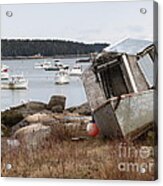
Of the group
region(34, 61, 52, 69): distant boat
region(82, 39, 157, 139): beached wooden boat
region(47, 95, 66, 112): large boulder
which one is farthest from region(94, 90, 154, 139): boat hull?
region(34, 61, 52, 69): distant boat

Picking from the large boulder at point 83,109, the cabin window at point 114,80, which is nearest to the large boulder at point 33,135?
the large boulder at point 83,109

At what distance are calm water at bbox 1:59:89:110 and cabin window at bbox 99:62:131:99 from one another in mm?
78

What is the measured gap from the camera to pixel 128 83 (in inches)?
83.2

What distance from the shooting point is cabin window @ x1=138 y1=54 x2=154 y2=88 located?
6.83ft

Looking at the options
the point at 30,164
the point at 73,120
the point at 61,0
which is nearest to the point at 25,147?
the point at 30,164

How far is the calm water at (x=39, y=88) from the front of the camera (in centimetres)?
217

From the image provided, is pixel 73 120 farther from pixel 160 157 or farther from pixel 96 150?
pixel 160 157

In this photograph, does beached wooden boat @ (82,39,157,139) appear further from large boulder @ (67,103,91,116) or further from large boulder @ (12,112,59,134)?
large boulder @ (12,112,59,134)

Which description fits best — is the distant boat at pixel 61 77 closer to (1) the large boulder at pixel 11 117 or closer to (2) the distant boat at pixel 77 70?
(2) the distant boat at pixel 77 70

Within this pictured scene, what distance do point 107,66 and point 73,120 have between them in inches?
8.5

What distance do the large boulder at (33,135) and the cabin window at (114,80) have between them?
9.8 inches

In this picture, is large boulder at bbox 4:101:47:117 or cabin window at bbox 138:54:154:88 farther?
large boulder at bbox 4:101:47:117

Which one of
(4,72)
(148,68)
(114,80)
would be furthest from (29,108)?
(148,68)

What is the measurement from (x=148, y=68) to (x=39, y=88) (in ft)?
1.26
